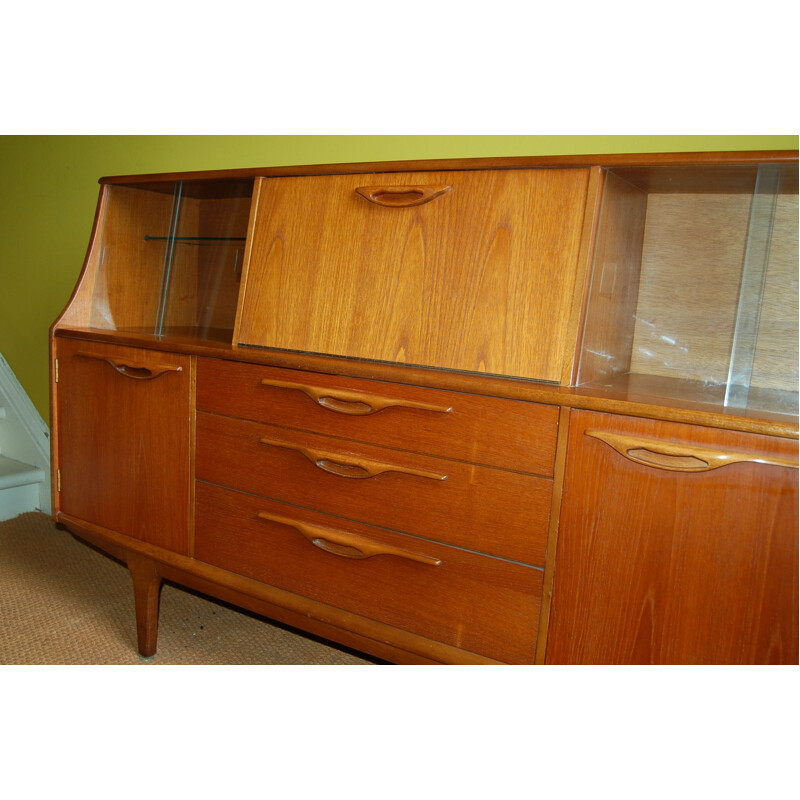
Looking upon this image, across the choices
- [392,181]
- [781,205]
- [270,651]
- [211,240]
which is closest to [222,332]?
[211,240]

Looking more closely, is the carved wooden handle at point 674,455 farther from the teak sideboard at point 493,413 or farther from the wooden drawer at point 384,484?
the wooden drawer at point 384,484

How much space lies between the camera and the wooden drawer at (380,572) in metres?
1.19

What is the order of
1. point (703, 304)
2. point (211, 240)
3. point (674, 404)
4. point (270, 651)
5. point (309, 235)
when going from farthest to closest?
point (270, 651) < point (211, 240) < point (309, 235) < point (703, 304) < point (674, 404)

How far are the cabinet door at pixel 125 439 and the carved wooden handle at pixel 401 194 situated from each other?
55cm

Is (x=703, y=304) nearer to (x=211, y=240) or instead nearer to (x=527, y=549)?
(x=527, y=549)

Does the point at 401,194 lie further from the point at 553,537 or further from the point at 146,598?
the point at 146,598

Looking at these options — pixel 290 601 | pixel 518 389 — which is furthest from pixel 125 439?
pixel 518 389

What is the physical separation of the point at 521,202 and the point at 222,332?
0.87m

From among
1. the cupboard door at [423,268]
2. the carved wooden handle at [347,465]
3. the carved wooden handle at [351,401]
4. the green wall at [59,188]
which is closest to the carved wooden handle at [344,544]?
the carved wooden handle at [347,465]

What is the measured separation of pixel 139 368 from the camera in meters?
1.61

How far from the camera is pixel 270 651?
1.86 meters

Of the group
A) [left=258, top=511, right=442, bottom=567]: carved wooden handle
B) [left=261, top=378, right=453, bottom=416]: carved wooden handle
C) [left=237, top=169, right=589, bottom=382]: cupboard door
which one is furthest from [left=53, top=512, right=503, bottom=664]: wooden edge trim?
[left=237, top=169, right=589, bottom=382]: cupboard door

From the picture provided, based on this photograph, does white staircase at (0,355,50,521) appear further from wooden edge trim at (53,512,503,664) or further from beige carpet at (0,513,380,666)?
wooden edge trim at (53,512,503,664)
